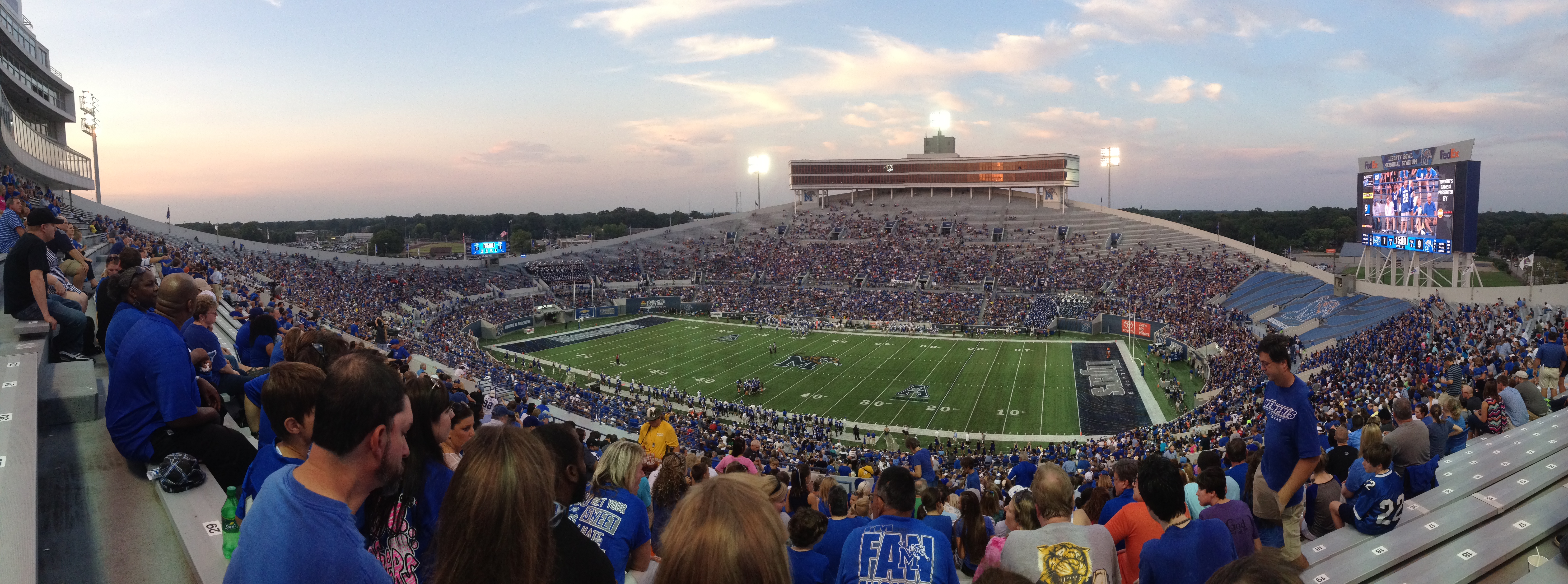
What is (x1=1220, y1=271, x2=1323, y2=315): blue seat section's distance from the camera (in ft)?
139

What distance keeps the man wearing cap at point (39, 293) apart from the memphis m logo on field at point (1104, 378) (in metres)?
32.0

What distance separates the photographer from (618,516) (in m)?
3.89

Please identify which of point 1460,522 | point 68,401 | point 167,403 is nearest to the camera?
point 167,403

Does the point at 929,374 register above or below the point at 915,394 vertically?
above

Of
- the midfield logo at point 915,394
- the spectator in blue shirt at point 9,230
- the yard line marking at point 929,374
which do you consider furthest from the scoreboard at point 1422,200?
the spectator in blue shirt at point 9,230

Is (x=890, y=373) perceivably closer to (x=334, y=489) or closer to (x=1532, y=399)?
(x=1532, y=399)

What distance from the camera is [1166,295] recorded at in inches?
1970

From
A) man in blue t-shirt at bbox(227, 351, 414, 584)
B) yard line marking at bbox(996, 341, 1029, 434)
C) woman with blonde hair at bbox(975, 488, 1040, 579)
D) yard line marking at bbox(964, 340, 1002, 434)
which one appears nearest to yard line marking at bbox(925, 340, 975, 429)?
yard line marking at bbox(964, 340, 1002, 434)

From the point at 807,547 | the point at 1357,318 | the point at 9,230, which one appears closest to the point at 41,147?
the point at 9,230

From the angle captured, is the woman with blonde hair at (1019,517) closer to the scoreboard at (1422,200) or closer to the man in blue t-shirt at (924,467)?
the man in blue t-shirt at (924,467)

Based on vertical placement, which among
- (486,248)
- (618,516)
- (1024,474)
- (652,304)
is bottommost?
(652,304)

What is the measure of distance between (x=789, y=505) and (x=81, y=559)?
5.12 metres

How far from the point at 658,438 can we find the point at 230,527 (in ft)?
15.7

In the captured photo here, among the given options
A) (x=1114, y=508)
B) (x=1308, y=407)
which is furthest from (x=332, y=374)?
(x=1308, y=407)
